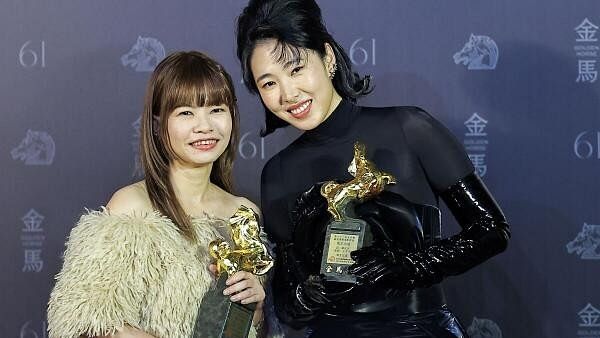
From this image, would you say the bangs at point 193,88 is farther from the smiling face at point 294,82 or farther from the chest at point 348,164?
the chest at point 348,164

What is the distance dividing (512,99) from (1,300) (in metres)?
1.63

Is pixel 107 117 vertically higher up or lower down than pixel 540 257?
higher up

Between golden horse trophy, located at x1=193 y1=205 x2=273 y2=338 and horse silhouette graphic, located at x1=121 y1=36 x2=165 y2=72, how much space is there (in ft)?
3.49

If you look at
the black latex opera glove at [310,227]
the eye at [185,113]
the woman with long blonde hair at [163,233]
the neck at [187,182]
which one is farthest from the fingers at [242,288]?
the eye at [185,113]

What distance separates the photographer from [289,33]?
6.40 feet

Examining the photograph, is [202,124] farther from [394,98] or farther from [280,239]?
[394,98]

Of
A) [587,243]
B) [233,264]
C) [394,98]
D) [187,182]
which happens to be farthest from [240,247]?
[587,243]

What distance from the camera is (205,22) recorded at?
9.37ft

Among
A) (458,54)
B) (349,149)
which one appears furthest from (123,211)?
(458,54)

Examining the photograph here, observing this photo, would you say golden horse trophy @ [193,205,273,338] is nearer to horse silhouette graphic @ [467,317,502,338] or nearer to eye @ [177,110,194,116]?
eye @ [177,110,194,116]

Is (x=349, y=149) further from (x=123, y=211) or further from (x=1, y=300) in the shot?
(x=1, y=300)

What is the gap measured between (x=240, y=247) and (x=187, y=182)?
Result: 257mm

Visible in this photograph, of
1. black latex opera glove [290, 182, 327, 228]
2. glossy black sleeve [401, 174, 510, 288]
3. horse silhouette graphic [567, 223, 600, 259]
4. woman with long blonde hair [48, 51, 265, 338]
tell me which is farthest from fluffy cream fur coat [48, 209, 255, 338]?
horse silhouette graphic [567, 223, 600, 259]

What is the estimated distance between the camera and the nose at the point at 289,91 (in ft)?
6.41
